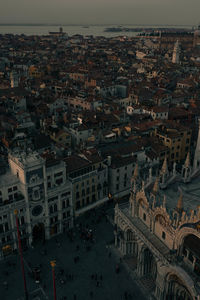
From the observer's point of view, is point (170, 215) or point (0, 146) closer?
point (170, 215)

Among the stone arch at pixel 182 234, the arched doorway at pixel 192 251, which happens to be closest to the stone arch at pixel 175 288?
the arched doorway at pixel 192 251

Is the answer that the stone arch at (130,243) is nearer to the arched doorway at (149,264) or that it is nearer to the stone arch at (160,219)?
the arched doorway at (149,264)

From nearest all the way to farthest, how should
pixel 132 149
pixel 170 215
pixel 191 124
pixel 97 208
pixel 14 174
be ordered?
pixel 170 215, pixel 14 174, pixel 97 208, pixel 132 149, pixel 191 124

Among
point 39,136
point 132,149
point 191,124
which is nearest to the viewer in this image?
point 132,149

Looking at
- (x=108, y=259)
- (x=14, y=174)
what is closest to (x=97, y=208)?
(x=108, y=259)

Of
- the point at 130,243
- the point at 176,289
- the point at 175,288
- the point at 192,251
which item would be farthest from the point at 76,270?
the point at 192,251

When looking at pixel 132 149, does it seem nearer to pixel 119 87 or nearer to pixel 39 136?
pixel 39 136

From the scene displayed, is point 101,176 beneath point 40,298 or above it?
above
